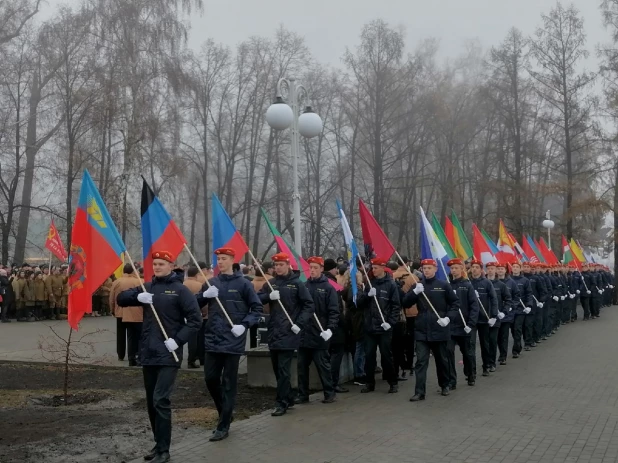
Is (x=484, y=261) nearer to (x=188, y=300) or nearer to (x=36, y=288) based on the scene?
(x=188, y=300)

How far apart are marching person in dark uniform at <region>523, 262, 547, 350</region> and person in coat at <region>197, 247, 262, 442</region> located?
10.0m

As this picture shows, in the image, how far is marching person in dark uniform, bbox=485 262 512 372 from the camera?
44.9 ft

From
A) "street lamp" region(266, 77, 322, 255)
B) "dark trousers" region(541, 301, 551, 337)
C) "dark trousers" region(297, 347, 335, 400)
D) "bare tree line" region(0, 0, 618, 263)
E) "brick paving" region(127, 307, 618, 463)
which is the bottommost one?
"brick paving" region(127, 307, 618, 463)

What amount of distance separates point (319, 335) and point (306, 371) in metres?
0.55

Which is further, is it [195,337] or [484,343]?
[195,337]

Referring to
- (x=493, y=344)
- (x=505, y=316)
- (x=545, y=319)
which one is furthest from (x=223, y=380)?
(x=545, y=319)

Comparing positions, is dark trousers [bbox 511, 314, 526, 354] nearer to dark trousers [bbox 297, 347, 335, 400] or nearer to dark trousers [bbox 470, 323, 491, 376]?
dark trousers [bbox 470, 323, 491, 376]

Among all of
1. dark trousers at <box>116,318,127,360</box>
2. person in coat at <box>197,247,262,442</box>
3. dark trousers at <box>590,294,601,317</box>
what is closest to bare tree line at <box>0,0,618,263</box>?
dark trousers at <box>590,294,601,317</box>

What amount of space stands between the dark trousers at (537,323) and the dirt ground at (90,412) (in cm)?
773

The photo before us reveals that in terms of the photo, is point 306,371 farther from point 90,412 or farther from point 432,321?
point 90,412

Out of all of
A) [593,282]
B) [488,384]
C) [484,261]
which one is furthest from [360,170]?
[488,384]

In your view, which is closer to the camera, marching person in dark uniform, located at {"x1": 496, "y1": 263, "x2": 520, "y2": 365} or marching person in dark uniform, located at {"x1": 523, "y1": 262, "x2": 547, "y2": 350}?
marching person in dark uniform, located at {"x1": 496, "y1": 263, "x2": 520, "y2": 365}

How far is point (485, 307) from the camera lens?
13664mm

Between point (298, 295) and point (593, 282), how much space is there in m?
19.3
